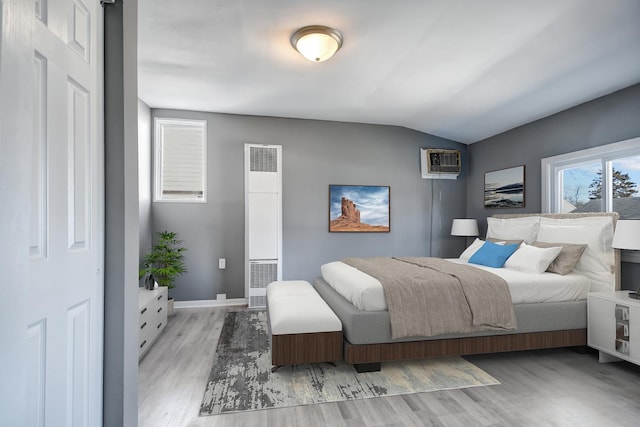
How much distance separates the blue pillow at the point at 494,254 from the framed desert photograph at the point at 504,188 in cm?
103

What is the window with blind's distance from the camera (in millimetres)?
4348

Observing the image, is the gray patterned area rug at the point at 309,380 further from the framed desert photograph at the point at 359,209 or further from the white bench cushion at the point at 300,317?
the framed desert photograph at the point at 359,209

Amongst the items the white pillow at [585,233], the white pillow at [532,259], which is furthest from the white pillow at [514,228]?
the white pillow at [532,259]

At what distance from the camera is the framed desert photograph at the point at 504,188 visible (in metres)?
4.17

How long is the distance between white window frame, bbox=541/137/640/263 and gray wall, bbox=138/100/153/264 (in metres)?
5.03

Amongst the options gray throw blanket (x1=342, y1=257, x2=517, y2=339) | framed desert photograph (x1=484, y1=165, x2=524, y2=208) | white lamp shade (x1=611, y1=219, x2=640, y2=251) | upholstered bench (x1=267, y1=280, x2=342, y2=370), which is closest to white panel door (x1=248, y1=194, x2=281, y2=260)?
upholstered bench (x1=267, y1=280, x2=342, y2=370)

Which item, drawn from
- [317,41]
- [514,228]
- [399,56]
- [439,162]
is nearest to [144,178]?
[317,41]

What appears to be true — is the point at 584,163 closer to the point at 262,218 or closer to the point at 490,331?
the point at 490,331

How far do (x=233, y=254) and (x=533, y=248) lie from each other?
370 centimetres

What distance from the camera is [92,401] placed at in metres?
1.28

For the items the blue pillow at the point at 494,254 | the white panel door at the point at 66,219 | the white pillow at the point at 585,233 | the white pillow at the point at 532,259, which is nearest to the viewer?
the white panel door at the point at 66,219

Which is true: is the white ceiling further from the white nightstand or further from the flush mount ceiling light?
the white nightstand

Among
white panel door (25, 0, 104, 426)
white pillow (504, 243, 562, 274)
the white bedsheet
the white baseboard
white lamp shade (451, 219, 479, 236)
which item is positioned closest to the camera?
white panel door (25, 0, 104, 426)

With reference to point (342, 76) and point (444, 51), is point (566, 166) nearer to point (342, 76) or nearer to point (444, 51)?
point (444, 51)
